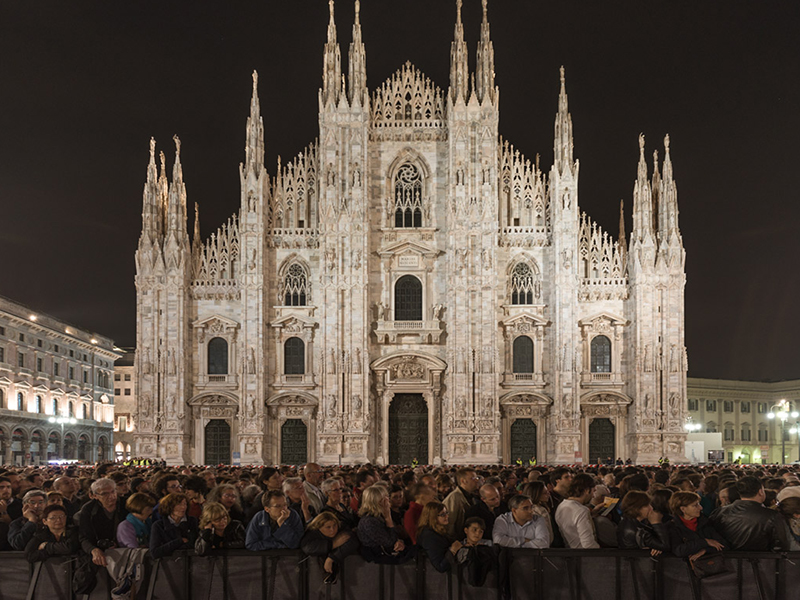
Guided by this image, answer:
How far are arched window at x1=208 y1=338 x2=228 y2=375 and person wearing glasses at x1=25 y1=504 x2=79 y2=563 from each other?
37.1 m

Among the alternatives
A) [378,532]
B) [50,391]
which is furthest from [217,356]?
[378,532]

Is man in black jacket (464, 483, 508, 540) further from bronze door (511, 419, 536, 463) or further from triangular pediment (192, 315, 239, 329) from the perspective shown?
triangular pediment (192, 315, 239, 329)

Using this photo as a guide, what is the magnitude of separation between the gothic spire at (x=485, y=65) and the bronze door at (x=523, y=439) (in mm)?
16939

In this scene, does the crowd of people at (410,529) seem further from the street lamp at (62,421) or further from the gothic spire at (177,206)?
the street lamp at (62,421)

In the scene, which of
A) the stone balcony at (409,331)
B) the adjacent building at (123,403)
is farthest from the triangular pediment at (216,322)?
the adjacent building at (123,403)

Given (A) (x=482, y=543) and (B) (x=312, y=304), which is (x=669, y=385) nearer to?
(B) (x=312, y=304)

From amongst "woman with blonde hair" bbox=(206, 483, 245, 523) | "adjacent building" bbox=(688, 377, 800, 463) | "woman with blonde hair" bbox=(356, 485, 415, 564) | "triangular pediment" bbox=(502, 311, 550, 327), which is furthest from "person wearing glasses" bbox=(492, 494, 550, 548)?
"adjacent building" bbox=(688, 377, 800, 463)

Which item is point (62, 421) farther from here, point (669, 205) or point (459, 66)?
point (669, 205)

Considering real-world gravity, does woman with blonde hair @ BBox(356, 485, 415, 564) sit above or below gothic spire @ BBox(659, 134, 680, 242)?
below

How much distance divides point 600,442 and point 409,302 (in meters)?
12.3

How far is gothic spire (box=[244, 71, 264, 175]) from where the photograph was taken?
149ft

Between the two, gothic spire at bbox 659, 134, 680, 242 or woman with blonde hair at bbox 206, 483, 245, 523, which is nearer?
woman with blonde hair at bbox 206, 483, 245, 523

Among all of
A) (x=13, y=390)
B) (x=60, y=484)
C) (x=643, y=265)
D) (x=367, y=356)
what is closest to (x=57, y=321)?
(x=13, y=390)

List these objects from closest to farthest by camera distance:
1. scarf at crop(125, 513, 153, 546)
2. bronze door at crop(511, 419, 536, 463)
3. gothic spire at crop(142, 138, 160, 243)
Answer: scarf at crop(125, 513, 153, 546) → gothic spire at crop(142, 138, 160, 243) → bronze door at crop(511, 419, 536, 463)
